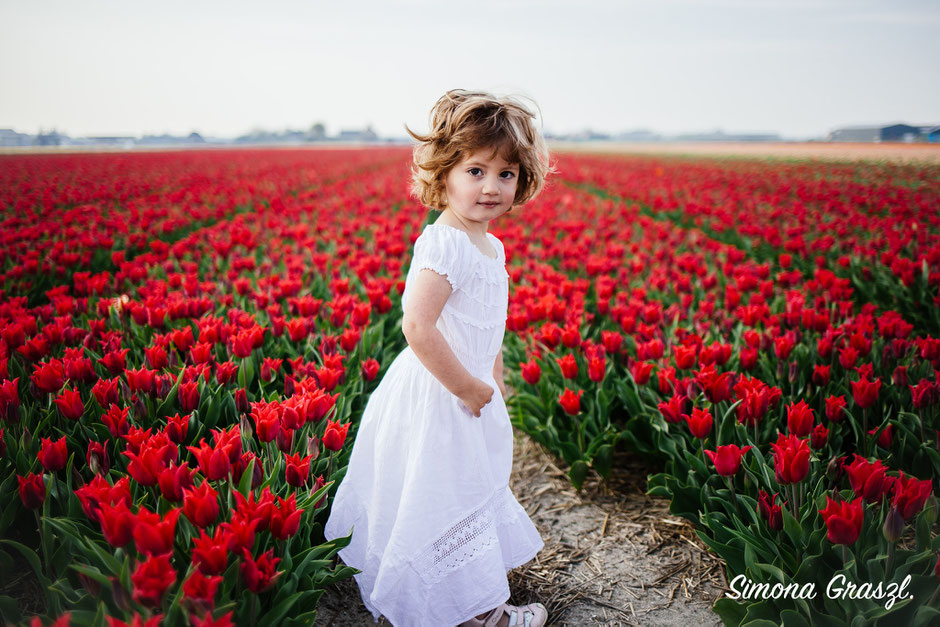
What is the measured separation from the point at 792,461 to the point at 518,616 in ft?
3.33

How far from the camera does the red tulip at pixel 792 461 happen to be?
1.57 meters

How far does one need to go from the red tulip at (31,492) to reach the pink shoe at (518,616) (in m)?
1.29

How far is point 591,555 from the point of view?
239 cm

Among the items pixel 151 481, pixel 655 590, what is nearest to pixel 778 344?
pixel 655 590

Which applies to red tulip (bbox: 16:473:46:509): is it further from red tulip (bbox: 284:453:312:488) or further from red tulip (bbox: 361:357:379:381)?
red tulip (bbox: 361:357:379:381)

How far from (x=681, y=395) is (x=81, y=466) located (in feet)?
7.55

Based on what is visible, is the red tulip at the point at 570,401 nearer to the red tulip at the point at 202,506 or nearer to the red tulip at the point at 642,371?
the red tulip at the point at 642,371

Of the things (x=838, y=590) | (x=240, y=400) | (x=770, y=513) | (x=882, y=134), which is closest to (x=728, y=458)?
(x=770, y=513)

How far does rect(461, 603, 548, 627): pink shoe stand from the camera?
1.79 meters

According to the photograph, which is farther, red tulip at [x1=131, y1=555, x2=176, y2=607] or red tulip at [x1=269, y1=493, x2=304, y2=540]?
red tulip at [x1=269, y1=493, x2=304, y2=540]

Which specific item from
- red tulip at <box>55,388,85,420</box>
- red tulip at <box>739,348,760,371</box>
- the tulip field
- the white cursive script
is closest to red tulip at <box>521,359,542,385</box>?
the tulip field

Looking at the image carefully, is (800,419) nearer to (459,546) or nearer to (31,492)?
(459,546)

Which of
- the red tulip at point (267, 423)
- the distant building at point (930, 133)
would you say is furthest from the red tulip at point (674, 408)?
the distant building at point (930, 133)

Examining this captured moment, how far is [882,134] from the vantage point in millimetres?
6195
